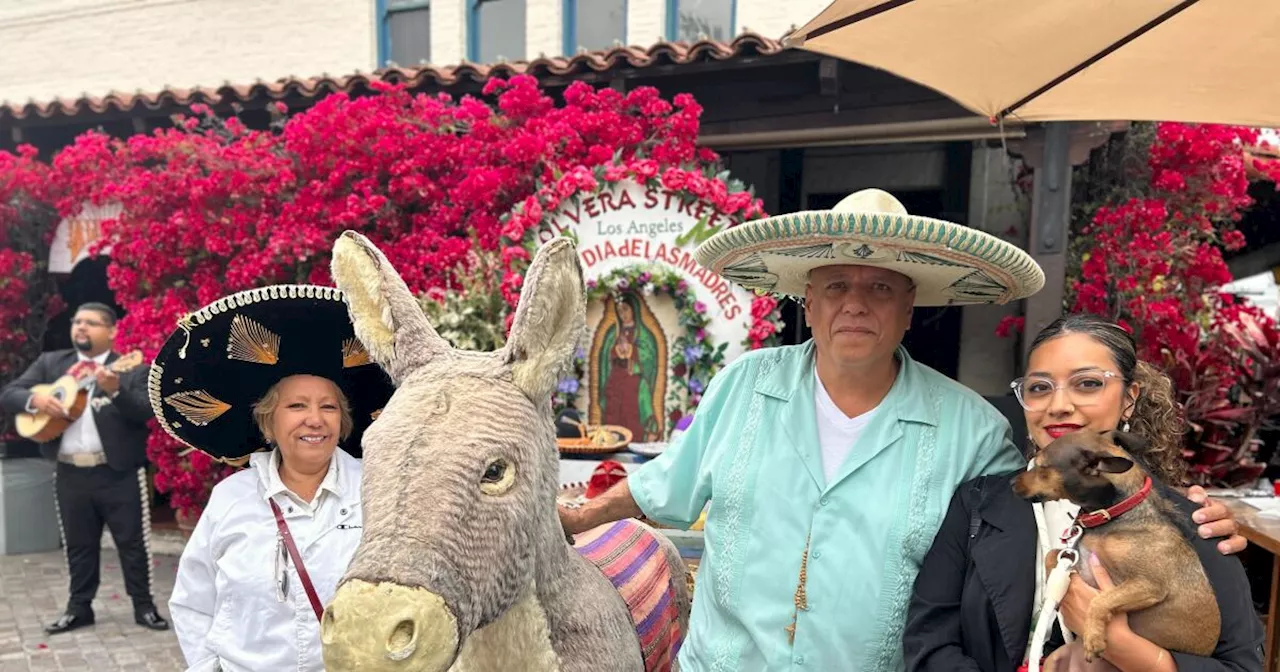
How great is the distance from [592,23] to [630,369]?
15.8ft

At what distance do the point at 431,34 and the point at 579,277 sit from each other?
853cm

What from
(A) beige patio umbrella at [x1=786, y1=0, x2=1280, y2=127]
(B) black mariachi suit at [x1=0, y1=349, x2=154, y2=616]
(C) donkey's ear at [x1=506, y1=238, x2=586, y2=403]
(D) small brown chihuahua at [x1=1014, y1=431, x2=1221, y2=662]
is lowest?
(B) black mariachi suit at [x1=0, y1=349, x2=154, y2=616]

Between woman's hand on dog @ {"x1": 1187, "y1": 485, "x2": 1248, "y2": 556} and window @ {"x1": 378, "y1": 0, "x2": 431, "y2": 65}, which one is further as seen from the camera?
window @ {"x1": 378, "y1": 0, "x2": 431, "y2": 65}

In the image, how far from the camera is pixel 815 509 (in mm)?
1978

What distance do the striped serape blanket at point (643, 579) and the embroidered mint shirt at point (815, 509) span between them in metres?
0.11

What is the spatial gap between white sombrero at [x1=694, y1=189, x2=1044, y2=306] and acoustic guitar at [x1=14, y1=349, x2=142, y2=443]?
16.1 feet

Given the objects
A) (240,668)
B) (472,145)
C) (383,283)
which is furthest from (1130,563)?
(472,145)

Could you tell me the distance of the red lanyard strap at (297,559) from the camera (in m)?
2.14

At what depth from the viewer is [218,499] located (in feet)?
7.52

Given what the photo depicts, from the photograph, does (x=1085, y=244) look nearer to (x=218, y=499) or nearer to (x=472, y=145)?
(x=472, y=145)

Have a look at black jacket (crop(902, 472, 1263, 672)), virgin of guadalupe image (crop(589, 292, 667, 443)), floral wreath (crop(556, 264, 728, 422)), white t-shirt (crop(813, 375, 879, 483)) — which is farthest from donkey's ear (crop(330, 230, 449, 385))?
virgin of guadalupe image (crop(589, 292, 667, 443))

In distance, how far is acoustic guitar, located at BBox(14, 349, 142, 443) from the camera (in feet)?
18.0

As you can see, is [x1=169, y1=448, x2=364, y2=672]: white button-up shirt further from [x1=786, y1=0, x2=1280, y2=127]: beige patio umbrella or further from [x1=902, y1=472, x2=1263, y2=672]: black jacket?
[x1=786, y1=0, x2=1280, y2=127]: beige patio umbrella

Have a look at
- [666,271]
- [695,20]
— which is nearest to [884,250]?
[666,271]
